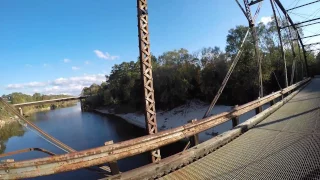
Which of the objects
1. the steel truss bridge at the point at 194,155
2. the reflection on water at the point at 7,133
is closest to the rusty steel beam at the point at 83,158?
the steel truss bridge at the point at 194,155

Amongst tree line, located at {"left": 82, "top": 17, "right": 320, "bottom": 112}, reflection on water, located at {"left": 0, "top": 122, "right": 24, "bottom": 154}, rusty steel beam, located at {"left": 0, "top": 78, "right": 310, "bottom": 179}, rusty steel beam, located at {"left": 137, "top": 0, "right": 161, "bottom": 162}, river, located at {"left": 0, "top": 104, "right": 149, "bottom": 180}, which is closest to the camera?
rusty steel beam, located at {"left": 0, "top": 78, "right": 310, "bottom": 179}

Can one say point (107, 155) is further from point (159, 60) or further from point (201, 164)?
point (159, 60)

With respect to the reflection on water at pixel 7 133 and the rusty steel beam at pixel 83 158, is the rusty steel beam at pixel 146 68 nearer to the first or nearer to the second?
the rusty steel beam at pixel 83 158

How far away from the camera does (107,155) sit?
9.59 ft

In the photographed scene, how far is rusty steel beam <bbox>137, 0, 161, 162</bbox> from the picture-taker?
4473 mm

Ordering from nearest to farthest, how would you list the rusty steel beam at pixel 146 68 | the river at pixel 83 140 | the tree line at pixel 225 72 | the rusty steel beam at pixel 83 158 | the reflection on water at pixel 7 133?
the rusty steel beam at pixel 83 158 → the rusty steel beam at pixel 146 68 → the river at pixel 83 140 → the tree line at pixel 225 72 → the reflection on water at pixel 7 133

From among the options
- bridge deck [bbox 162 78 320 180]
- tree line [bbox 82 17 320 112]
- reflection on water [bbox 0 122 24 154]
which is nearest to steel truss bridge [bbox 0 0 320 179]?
bridge deck [bbox 162 78 320 180]

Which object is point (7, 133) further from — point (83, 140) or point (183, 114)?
point (183, 114)

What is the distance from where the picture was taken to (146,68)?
4551 mm

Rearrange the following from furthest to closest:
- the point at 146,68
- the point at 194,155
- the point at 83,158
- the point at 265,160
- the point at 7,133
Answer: the point at 7,133 → the point at 146,68 → the point at 194,155 → the point at 265,160 → the point at 83,158

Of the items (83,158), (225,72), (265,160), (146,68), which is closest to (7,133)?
(225,72)

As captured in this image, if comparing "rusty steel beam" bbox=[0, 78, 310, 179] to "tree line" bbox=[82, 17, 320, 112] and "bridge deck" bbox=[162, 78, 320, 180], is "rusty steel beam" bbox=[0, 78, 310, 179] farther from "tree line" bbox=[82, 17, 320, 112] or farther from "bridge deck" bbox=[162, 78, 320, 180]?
"tree line" bbox=[82, 17, 320, 112]

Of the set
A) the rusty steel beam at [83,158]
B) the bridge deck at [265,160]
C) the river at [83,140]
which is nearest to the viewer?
the rusty steel beam at [83,158]

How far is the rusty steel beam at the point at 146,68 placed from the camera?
14.7 ft
